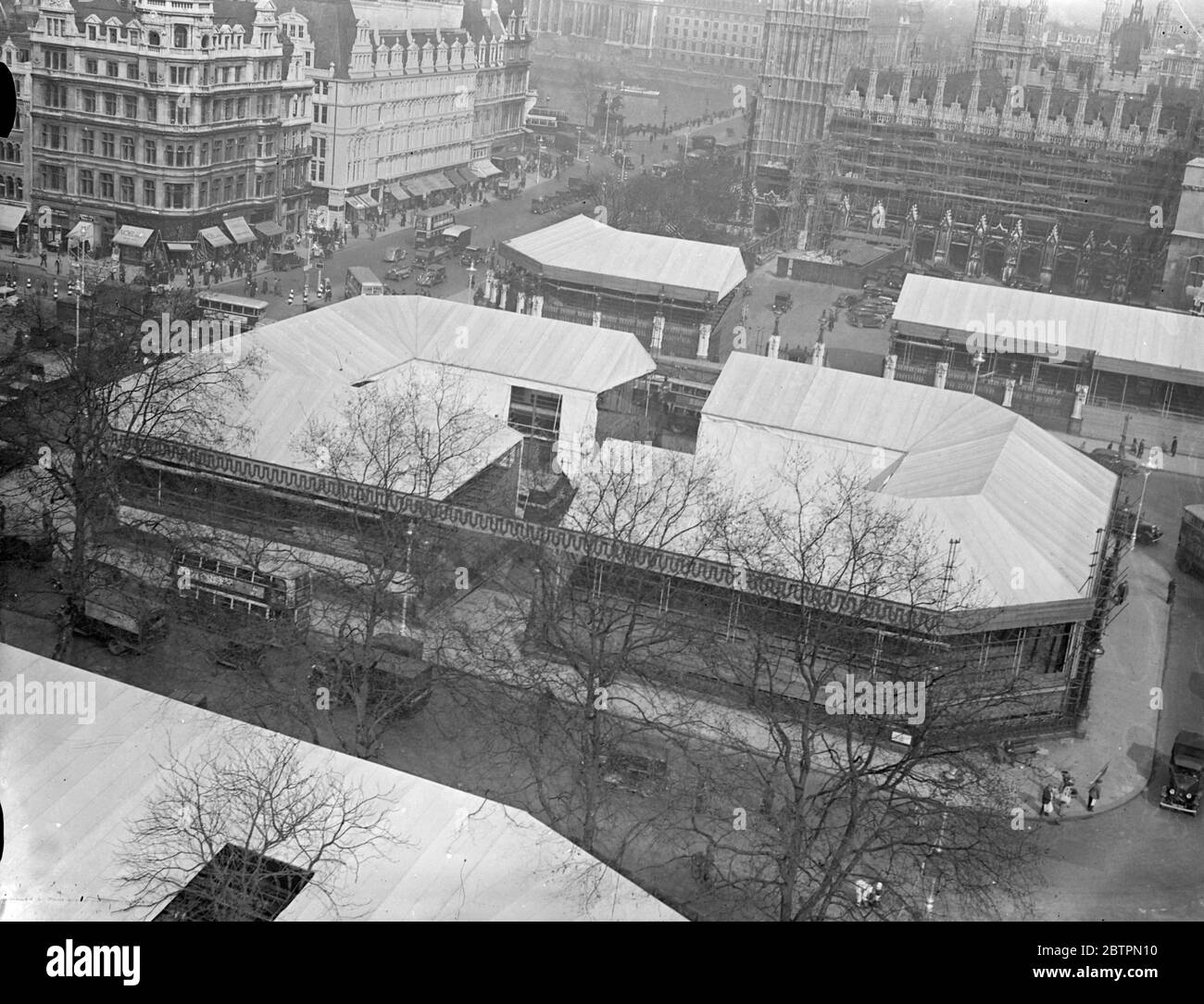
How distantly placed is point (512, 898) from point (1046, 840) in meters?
7.93

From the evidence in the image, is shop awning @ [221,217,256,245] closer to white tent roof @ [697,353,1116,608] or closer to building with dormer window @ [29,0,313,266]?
building with dormer window @ [29,0,313,266]

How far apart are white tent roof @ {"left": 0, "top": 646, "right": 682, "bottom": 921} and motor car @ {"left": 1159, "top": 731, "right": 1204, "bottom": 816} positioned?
Answer: 8912 millimetres

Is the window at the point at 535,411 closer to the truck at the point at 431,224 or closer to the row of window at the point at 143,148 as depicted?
the row of window at the point at 143,148

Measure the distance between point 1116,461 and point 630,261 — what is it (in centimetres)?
1310

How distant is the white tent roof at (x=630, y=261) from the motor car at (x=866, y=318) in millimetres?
5507

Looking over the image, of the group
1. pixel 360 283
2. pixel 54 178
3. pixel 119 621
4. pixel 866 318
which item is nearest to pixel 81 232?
pixel 54 178

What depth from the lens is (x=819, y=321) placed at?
42094mm

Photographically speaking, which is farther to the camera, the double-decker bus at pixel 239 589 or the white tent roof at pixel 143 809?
the double-decker bus at pixel 239 589

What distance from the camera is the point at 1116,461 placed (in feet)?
101

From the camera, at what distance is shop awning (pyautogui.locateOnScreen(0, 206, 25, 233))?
34000 mm

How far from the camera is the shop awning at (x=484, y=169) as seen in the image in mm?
51406

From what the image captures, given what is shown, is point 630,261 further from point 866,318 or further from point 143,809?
point 143,809

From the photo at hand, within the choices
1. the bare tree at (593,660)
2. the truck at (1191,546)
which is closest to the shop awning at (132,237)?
the bare tree at (593,660)
